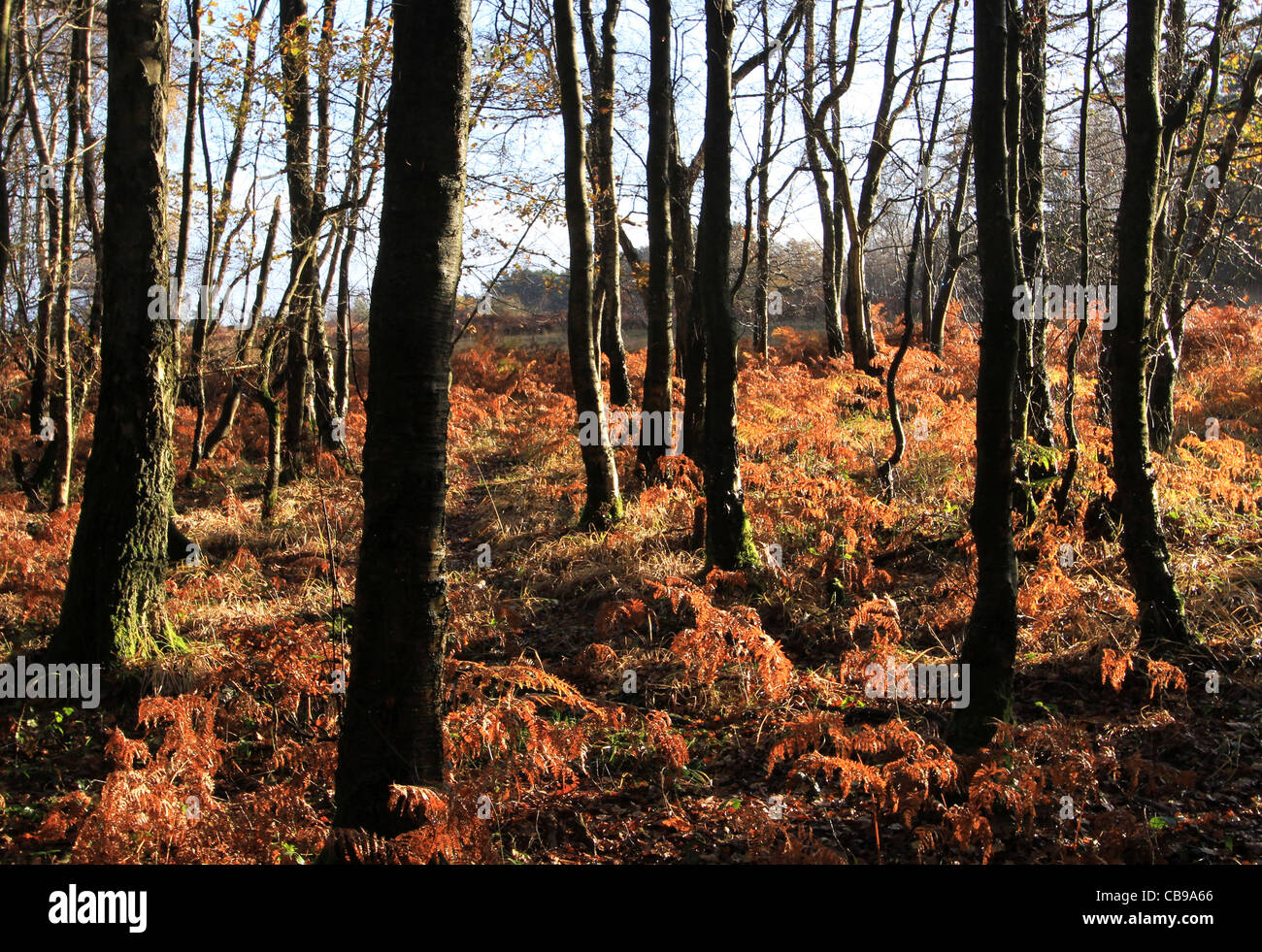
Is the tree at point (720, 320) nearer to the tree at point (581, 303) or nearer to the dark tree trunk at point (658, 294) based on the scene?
the tree at point (581, 303)

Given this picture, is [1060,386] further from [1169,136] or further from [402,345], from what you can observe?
[402,345]

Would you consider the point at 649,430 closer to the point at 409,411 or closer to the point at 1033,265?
the point at 1033,265

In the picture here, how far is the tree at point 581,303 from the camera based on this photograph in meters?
8.74

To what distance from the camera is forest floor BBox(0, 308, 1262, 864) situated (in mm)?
4016

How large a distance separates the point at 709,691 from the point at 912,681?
4.36 ft

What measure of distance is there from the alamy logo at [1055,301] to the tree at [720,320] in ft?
7.28

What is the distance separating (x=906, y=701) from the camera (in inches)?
217

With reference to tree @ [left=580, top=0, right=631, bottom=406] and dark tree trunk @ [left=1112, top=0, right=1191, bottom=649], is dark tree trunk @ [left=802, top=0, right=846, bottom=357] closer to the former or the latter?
tree @ [left=580, top=0, right=631, bottom=406]

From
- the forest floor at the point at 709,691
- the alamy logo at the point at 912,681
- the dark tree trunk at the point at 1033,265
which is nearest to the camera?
the forest floor at the point at 709,691

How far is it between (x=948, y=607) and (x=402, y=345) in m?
4.76

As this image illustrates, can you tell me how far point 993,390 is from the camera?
4535mm

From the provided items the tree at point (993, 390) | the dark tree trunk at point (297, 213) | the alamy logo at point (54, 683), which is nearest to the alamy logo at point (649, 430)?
the dark tree trunk at point (297, 213)
